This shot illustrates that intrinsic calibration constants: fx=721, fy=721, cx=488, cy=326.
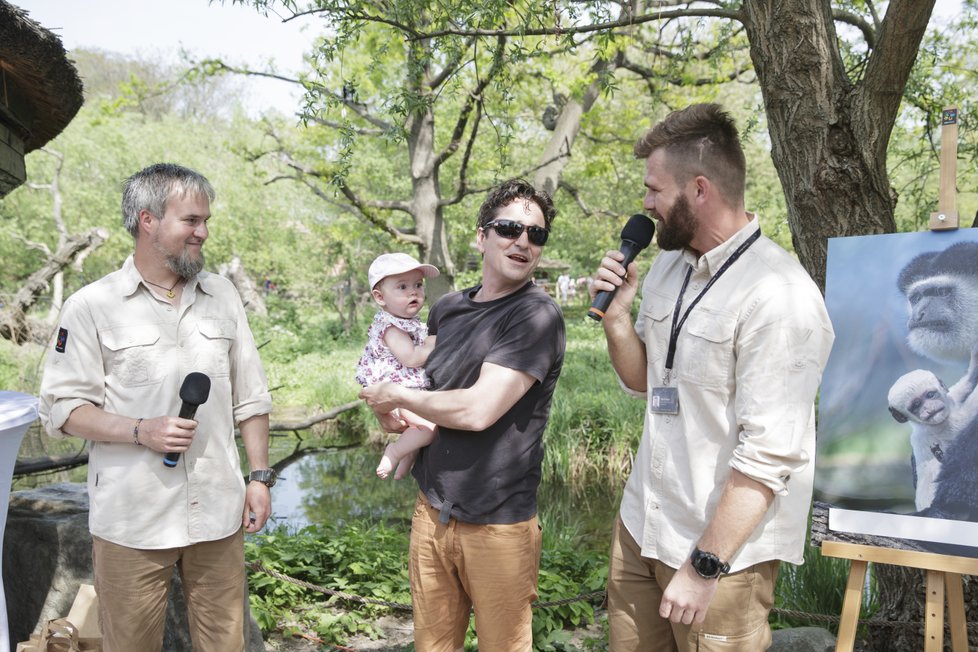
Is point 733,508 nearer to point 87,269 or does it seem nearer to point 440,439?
point 440,439

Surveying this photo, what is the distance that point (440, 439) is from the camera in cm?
228

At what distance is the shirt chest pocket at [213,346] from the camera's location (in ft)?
7.78

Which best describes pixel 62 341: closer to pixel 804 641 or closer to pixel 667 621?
pixel 667 621

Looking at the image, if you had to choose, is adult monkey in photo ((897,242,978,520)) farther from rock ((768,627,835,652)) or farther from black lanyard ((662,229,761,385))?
rock ((768,627,835,652))

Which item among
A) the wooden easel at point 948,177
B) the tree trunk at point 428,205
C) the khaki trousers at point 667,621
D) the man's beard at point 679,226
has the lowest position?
the khaki trousers at point 667,621

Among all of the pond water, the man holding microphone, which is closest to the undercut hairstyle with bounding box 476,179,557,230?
the man holding microphone

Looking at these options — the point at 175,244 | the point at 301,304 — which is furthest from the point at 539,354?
the point at 301,304

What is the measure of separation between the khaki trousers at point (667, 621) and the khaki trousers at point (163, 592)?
1.25 m

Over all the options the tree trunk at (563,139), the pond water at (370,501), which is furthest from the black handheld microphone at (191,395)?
the tree trunk at (563,139)

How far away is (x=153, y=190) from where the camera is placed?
7.51ft

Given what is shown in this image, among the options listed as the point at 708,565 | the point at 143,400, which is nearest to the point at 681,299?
the point at 708,565

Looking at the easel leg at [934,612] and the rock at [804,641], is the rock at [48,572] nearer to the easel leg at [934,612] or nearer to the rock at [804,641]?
the rock at [804,641]

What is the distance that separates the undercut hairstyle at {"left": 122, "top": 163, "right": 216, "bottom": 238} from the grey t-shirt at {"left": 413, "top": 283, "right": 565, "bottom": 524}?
1018mm

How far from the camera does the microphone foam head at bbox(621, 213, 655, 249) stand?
2.09m
